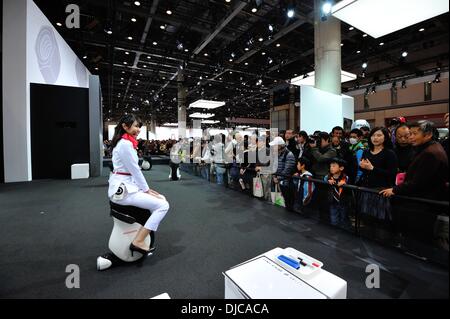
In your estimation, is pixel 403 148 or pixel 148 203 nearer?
pixel 148 203

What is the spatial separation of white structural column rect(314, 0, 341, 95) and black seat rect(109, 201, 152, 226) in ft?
16.6

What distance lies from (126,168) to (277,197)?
3.08 m

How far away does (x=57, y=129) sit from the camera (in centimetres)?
688

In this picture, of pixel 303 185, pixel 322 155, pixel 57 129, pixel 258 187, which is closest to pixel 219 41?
pixel 57 129

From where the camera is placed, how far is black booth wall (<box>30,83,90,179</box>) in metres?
6.48

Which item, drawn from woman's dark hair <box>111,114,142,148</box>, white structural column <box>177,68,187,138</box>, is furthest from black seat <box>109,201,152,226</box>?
white structural column <box>177,68,187,138</box>

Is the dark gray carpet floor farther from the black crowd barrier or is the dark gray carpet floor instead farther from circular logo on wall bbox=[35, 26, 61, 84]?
circular logo on wall bbox=[35, 26, 61, 84]

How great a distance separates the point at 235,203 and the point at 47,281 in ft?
10.4

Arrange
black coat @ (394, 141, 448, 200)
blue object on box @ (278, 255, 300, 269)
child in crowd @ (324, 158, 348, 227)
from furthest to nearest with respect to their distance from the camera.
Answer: child in crowd @ (324, 158, 348, 227)
blue object on box @ (278, 255, 300, 269)
black coat @ (394, 141, 448, 200)

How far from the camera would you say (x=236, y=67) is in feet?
36.9
